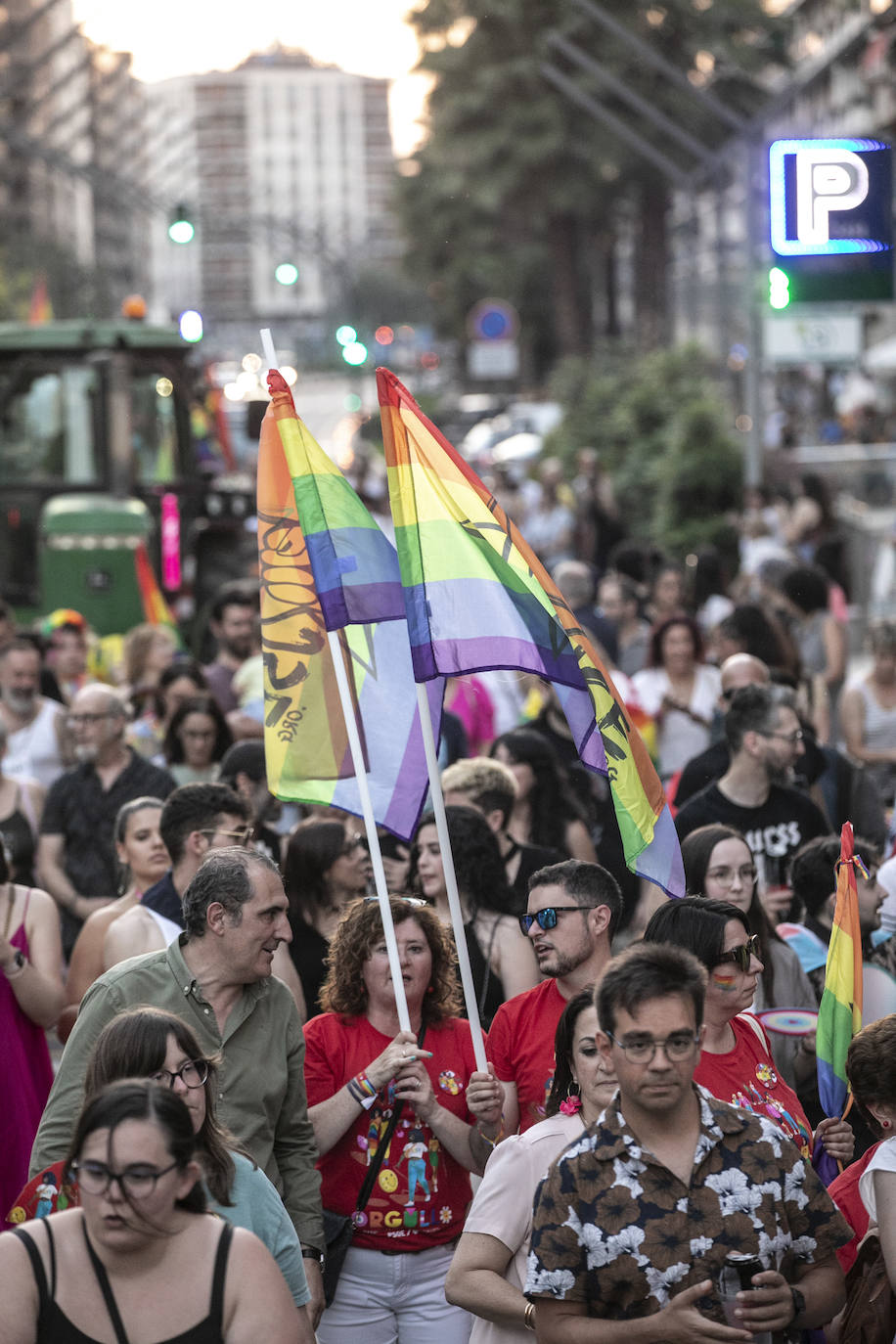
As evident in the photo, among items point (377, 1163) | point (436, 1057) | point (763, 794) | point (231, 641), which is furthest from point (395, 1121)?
point (231, 641)

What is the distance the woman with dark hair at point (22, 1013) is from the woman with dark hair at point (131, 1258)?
6.59 feet

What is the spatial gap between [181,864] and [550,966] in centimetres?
137

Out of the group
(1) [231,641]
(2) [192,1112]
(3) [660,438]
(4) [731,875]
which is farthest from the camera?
(3) [660,438]

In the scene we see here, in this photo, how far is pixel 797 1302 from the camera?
350cm

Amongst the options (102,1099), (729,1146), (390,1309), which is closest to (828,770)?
(390,1309)

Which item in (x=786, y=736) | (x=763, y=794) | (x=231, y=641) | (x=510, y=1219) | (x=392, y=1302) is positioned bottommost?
(x=392, y=1302)

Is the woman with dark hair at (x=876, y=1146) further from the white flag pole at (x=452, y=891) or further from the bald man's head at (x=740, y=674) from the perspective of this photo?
the bald man's head at (x=740, y=674)

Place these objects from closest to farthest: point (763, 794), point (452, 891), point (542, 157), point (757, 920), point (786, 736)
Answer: point (452, 891) < point (757, 920) < point (786, 736) < point (763, 794) < point (542, 157)

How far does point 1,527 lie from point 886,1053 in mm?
12968

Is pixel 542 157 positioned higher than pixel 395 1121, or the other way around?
pixel 542 157

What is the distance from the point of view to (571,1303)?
3455mm

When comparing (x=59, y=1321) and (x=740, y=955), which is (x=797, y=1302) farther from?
(x=59, y=1321)

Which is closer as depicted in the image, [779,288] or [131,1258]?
[131,1258]

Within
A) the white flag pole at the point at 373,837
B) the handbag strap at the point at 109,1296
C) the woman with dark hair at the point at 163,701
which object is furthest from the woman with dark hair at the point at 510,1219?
the woman with dark hair at the point at 163,701
